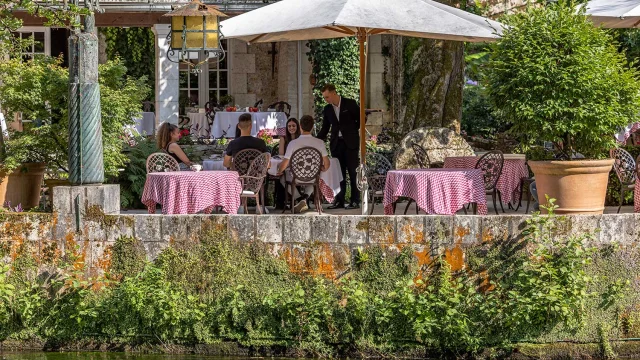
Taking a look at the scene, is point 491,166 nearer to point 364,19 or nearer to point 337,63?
point 364,19

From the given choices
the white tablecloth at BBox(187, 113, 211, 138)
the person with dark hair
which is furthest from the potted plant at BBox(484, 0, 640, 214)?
the white tablecloth at BBox(187, 113, 211, 138)

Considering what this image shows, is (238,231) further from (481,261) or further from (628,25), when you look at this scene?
(628,25)

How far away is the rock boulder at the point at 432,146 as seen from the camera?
14586mm

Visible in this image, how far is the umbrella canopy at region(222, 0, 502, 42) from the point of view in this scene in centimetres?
1088

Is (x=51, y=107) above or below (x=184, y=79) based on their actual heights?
below

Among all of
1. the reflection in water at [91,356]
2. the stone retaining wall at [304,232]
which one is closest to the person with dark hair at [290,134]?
the stone retaining wall at [304,232]

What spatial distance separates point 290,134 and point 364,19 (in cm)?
283

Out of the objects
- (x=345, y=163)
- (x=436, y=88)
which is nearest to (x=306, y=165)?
(x=345, y=163)

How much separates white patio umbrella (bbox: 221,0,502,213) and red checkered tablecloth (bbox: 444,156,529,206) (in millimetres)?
1460

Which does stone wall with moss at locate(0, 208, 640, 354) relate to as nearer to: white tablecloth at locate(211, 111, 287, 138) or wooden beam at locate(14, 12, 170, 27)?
white tablecloth at locate(211, 111, 287, 138)

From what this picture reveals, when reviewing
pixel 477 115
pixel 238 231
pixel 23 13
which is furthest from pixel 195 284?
pixel 477 115

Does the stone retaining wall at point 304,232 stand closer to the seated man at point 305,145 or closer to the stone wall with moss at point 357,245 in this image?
the stone wall with moss at point 357,245

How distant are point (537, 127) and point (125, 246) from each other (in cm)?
368

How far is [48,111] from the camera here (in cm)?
1204
